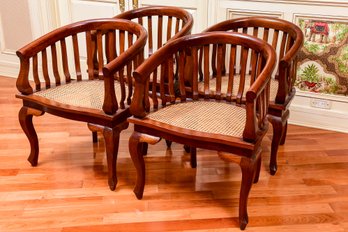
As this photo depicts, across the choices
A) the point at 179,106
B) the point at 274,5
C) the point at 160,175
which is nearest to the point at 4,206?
the point at 160,175

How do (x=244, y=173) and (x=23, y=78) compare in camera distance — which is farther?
(x=23, y=78)

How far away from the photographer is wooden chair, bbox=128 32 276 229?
1828mm

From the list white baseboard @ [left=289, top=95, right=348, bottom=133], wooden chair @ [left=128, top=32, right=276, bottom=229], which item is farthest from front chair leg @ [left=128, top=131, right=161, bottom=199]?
white baseboard @ [left=289, top=95, right=348, bottom=133]

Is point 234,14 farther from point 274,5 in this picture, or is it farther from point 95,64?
point 95,64

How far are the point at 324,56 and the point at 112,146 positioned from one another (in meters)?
1.59

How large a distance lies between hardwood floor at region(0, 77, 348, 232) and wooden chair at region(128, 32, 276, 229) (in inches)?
5.4

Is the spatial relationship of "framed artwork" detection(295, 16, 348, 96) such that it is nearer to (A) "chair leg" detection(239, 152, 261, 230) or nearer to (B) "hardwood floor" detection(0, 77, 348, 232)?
(B) "hardwood floor" detection(0, 77, 348, 232)

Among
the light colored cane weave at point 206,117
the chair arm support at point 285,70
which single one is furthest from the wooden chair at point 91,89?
the chair arm support at point 285,70

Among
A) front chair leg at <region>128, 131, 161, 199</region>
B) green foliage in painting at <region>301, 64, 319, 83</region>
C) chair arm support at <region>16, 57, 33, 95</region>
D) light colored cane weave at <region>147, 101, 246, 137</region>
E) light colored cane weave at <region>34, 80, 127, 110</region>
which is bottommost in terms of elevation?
front chair leg at <region>128, 131, 161, 199</region>

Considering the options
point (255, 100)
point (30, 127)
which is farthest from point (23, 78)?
point (255, 100)

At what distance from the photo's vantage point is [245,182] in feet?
6.20

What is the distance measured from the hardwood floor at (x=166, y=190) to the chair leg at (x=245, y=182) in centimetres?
5

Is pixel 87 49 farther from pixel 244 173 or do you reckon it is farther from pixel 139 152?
pixel 244 173

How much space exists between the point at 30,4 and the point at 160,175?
213cm
